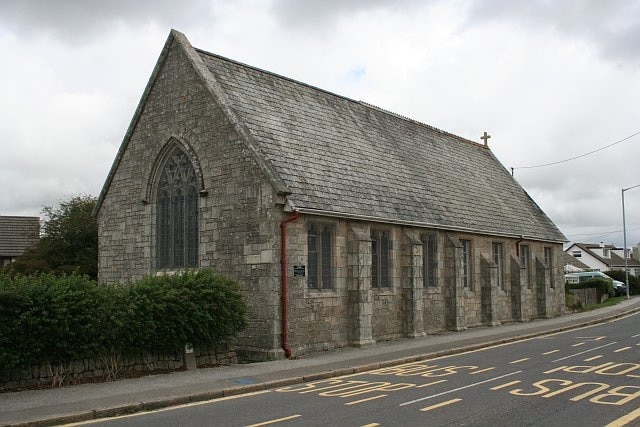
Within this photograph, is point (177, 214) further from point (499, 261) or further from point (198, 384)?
point (499, 261)

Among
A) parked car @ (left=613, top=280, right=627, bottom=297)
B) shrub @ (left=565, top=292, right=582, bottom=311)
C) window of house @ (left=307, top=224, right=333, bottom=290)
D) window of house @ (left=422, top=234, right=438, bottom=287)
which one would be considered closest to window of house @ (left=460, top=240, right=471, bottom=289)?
window of house @ (left=422, top=234, right=438, bottom=287)

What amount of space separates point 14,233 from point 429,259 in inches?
1584

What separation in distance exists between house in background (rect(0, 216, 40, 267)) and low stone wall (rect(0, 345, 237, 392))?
1491 inches

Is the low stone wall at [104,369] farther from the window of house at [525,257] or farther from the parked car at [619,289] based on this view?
the parked car at [619,289]

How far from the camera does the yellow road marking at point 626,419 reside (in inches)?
352

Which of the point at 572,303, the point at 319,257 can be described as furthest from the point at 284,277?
the point at 572,303

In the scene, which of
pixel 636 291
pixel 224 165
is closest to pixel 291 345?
pixel 224 165

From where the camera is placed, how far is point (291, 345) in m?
17.4

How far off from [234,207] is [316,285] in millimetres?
3233

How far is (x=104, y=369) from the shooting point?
13.7 meters

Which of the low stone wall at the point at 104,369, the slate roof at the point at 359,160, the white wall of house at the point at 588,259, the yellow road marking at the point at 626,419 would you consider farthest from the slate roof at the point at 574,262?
the yellow road marking at the point at 626,419

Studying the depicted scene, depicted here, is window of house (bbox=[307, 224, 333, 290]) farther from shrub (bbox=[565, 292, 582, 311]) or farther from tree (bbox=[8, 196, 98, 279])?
shrub (bbox=[565, 292, 582, 311])

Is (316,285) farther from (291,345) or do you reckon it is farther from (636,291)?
(636,291)

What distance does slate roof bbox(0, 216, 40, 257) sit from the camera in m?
50.1
